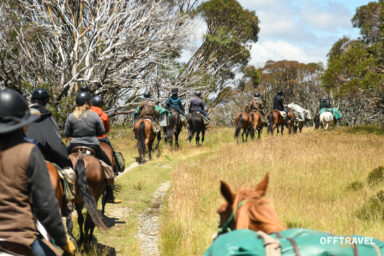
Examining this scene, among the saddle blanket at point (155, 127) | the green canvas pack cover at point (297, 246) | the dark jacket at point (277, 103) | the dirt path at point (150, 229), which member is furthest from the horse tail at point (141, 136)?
the dark jacket at point (277, 103)

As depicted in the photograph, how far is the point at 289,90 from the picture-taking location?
1491 inches

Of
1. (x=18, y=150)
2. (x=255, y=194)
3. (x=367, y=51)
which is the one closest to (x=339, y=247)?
(x=255, y=194)

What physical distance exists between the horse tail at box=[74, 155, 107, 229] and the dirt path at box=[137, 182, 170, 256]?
2.78 ft

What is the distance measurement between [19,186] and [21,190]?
34 mm

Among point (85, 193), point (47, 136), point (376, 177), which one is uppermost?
point (47, 136)

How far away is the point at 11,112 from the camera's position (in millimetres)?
2236

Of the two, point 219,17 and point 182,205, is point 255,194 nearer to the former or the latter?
point 182,205

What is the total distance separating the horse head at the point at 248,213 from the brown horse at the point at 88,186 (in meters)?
2.90

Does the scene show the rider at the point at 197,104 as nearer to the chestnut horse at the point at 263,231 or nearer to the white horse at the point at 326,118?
the white horse at the point at 326,118

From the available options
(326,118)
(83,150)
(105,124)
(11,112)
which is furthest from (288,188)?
(326,118)

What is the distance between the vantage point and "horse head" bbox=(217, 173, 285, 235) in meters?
1.83

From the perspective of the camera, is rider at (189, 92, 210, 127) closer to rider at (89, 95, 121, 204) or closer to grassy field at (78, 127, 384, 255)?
grassy field at (78, 127, 384, 255)

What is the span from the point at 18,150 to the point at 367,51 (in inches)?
718

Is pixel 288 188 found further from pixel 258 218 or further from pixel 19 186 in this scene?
pixel 19 186
